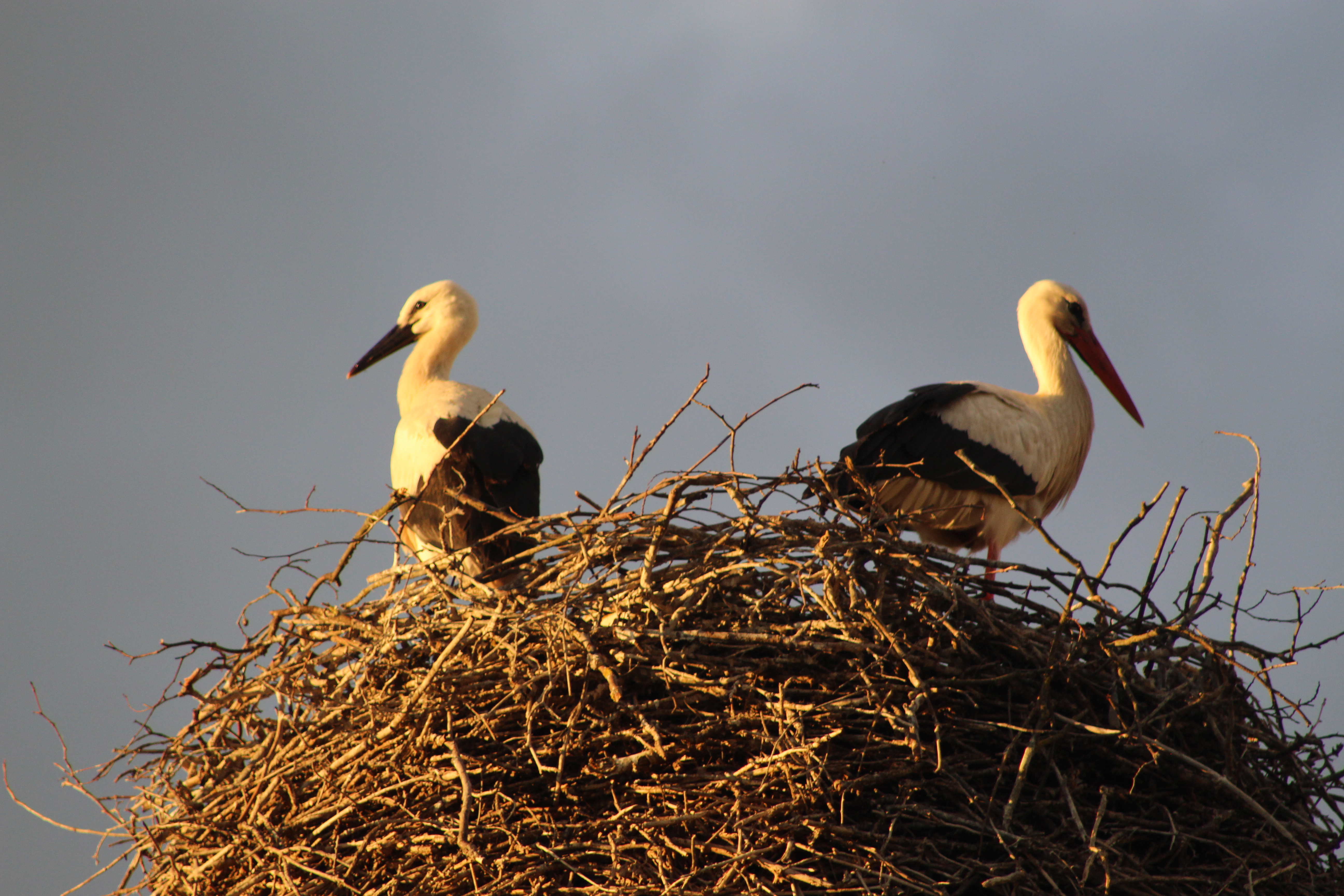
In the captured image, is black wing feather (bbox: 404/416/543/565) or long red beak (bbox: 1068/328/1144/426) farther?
long red beak (bbox: 1068/328/1144/426)

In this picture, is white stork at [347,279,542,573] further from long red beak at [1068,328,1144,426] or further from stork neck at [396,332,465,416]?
long red beak at [1068,328,1144,426]

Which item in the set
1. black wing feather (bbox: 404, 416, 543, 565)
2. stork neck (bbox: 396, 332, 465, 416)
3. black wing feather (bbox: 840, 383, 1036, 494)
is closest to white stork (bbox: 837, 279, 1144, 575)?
black wing feather (bbox: 840, 383, 1036, 494)

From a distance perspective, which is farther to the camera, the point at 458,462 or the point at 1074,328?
the point at 1074,328

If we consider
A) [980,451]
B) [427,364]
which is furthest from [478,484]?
[980,451]

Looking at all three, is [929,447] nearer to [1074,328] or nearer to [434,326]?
[1074,328]

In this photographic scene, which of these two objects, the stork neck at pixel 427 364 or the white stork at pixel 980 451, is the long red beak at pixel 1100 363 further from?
the stork neck at pixel 427 364

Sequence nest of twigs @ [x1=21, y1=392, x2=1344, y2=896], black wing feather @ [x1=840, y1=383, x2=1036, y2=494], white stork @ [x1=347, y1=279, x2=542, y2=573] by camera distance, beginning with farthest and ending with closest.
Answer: black wing feather @ [x1=840, y1=383, x2=1036, y2=494], white stork @ [x1=347, y1=279, x2=542, y2=573], nest of twigs @ [x1=21, y1=392, x2=1344, y2=896]

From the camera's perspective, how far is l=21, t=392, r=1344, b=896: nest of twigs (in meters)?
2.32

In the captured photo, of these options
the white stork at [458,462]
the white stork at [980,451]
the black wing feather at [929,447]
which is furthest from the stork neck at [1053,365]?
the white stork at [458,462]

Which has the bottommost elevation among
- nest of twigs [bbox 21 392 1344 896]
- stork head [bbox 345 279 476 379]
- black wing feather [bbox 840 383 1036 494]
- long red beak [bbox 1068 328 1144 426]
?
nest of twigs [bbox 21 392 1344 896]

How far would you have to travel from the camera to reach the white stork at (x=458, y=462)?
4.00 metres

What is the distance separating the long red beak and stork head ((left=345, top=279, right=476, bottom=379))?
2.68 metres

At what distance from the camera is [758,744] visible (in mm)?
2426

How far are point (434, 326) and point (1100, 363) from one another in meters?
2.93
